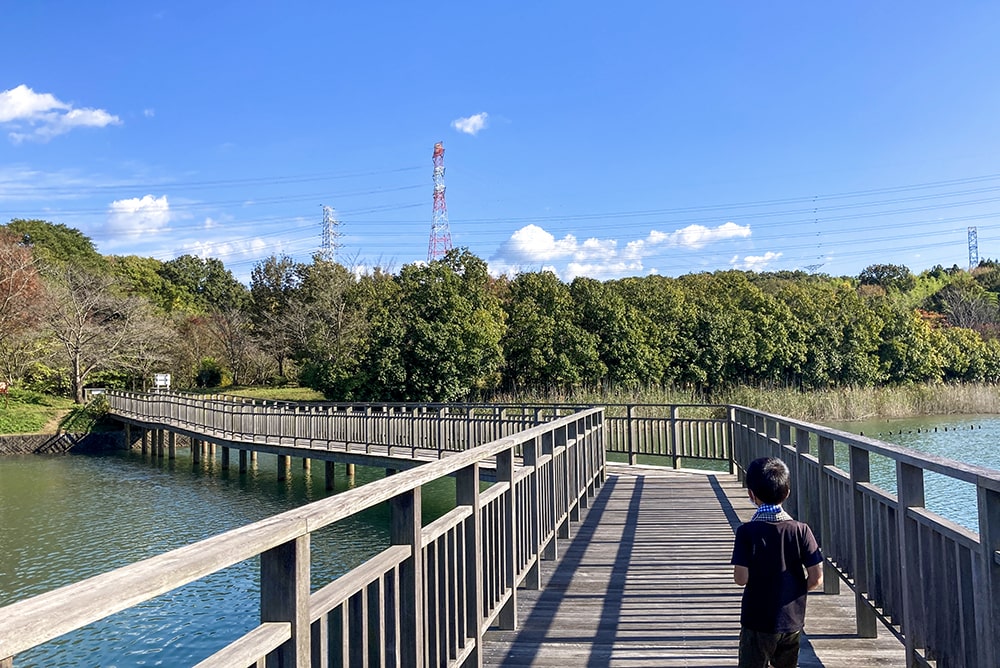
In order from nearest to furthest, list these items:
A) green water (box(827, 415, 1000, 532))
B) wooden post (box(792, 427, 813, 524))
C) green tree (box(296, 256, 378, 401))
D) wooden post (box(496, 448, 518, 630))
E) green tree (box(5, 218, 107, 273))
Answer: wooden post (box(496, 448, 518, 630)) → wooden post (box(792, 427, 813, 524)) → green water (box(827, 415, 1000, 532)) → green tree (box(296, 256, 378, 401)) → green tree (box(5, 218, 107, 273))

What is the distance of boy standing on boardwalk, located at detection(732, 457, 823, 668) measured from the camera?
8.63 feet

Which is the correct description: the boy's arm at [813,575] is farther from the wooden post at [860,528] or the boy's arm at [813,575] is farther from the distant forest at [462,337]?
the distant forest at [462,337]

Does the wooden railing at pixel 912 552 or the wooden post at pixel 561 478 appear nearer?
the wooden railing at pixel 912 552

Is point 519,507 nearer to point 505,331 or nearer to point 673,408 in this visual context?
point 673,408

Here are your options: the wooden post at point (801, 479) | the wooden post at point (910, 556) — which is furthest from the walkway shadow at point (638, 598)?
the wooden post at point (910, 556)

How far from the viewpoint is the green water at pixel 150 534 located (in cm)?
723

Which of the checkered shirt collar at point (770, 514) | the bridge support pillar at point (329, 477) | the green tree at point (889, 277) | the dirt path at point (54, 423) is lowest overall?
the bridge support pillar at point (329, 477)

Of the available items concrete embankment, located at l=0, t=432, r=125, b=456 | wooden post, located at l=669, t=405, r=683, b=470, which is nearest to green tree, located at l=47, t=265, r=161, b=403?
concrete embankment, located at l=0, t=432, r=125, b=456

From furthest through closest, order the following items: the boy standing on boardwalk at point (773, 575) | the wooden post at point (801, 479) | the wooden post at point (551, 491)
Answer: the wooden post at point (551, 491) < the wooden post at point (801, 479) < the boy standing on boardwalk at point (773, 575)

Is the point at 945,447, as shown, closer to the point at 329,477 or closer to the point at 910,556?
the point at 329,477

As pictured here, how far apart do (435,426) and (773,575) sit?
1121cm

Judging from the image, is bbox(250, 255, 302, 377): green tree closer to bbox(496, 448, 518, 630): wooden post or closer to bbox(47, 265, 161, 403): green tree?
bbox(47, 265, 161, 403): green tree

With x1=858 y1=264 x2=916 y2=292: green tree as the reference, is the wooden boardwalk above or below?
below

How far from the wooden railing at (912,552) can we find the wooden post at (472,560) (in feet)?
5.90
